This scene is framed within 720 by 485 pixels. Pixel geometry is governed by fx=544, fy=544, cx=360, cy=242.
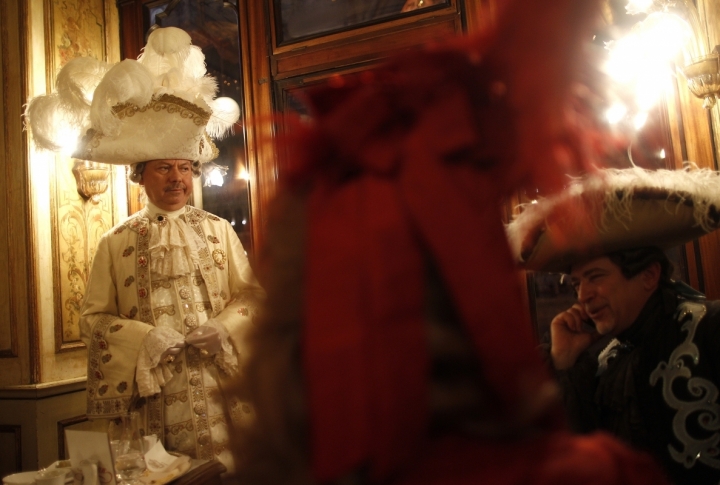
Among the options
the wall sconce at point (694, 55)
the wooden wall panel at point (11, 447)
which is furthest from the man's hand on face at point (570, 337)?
the wooden wall panel at point (11, 447)

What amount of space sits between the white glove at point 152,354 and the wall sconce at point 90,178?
1.30m

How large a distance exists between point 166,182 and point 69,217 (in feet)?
3.16

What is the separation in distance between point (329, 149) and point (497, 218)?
175 mm

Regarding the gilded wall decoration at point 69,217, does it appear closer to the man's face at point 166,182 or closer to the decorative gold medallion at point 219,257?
the man's face at point 166,182

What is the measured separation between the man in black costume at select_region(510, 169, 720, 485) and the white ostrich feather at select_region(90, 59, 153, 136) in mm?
1707

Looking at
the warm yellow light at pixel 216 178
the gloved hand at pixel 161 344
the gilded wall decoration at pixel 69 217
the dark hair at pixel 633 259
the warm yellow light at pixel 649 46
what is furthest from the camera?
the warm yellow light at pixel 216 178

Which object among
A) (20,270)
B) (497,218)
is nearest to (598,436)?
(497,218)

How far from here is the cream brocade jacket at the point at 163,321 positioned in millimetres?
2230

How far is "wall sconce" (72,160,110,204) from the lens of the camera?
304cm

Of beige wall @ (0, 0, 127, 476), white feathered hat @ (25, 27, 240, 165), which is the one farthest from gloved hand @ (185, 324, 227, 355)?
beige wall @ (0, 0, 127, 476)

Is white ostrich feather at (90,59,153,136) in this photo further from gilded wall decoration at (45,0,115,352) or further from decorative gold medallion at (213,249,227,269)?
gilded wall decoration at (45,0,115,352)

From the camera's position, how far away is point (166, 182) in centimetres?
242

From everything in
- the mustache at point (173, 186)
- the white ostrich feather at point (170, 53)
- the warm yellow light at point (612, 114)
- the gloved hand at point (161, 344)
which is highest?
the white ostrich feather at point (170, 53)

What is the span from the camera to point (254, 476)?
492 millimetres
